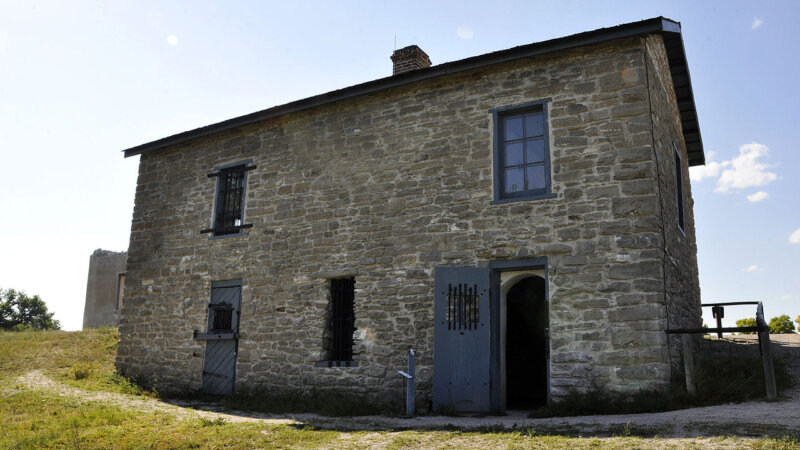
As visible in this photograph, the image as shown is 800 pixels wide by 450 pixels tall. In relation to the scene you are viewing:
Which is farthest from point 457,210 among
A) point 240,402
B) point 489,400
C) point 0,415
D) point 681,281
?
point 0,415

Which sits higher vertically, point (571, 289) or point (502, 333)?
point (571, 289)

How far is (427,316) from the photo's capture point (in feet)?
31.3

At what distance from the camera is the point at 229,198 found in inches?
489

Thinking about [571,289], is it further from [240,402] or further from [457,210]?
[240,402]

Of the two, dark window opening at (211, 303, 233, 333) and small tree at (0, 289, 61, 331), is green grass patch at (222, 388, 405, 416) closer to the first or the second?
dark window opening at (211, 303, 233, 333)

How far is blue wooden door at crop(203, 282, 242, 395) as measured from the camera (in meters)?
11.5

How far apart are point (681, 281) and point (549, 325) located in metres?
2.73

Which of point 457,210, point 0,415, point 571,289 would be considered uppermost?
point 457,210

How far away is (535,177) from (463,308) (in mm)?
2154

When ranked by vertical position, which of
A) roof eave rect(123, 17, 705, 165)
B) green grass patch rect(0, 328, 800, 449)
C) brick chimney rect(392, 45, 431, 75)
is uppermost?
brick chimney rect(392, 45, 431, 75)

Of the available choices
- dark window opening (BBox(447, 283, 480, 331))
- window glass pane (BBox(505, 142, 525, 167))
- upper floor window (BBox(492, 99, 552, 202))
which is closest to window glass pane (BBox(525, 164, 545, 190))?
upper floor window (BBox(492, 99, 552, 202))

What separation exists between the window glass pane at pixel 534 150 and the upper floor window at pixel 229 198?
534 centimetres

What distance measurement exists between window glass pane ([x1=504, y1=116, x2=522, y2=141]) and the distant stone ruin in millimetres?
15997

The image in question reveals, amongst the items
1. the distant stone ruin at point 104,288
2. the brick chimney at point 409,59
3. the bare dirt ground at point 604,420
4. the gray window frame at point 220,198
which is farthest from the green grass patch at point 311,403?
the distant stone ruin at point 104,288
